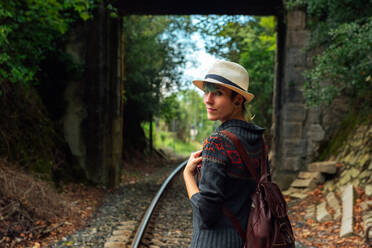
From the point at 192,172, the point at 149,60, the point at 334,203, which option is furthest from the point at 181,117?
the point at 192,172

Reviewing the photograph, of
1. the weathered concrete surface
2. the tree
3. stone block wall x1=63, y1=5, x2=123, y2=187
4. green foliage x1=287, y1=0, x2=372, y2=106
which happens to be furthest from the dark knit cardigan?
the tree

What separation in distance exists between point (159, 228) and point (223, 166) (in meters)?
4.49

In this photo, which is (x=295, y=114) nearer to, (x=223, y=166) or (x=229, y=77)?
(x=229, y=77)

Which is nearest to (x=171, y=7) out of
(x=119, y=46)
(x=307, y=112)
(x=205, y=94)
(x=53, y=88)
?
(x=119, y=46)

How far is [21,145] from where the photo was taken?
6.66 meters

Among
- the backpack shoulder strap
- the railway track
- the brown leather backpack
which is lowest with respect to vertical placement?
the railway track

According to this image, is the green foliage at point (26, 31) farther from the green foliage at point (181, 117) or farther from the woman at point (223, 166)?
the green foliage at point (181, 117)

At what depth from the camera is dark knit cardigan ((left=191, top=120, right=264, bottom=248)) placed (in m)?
1.61

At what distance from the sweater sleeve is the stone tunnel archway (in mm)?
7249

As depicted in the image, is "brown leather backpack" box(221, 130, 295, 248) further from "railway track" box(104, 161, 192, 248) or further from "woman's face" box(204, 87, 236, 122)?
"railway track" box(104, 161, 192, 248)

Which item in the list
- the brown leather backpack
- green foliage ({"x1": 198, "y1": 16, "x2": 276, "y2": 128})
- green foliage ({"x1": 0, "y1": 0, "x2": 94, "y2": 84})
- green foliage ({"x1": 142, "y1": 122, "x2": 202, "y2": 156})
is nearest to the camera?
the brown leather backpack

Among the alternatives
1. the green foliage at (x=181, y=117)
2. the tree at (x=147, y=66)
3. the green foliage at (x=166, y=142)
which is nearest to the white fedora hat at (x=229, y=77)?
the tree at (x=147, y=66)

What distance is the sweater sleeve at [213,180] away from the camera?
1598 millimetres

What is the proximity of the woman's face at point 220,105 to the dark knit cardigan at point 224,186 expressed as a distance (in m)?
0.05
